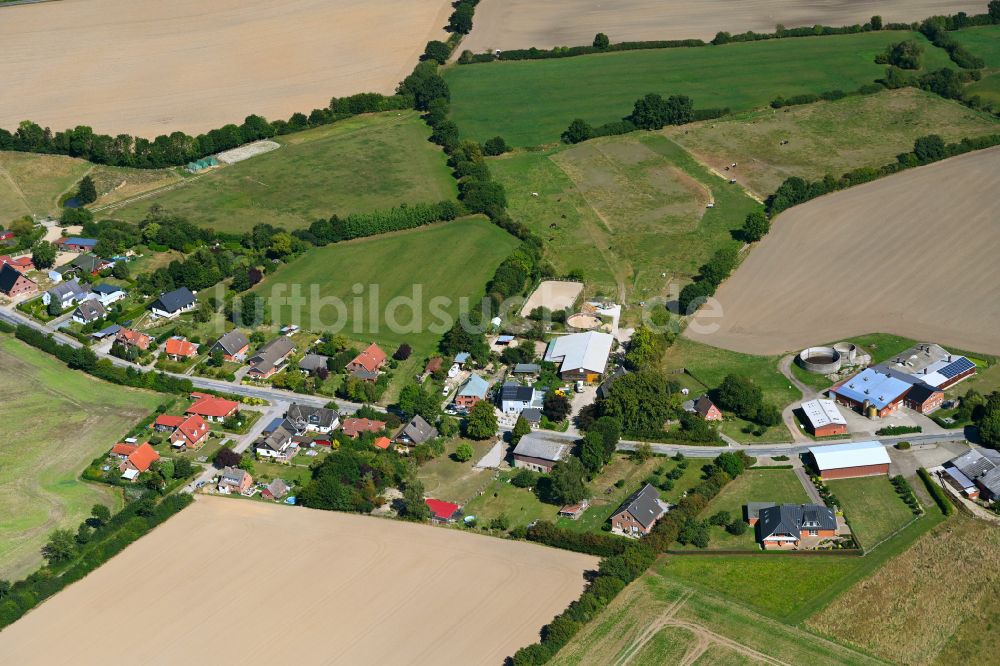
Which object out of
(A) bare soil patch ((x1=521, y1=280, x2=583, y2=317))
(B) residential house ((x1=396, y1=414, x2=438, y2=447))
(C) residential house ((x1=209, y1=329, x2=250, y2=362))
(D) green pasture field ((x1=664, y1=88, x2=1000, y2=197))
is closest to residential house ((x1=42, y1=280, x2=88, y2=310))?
(C) residential house ((x1=209, y1=329, x2=250, y2=362))

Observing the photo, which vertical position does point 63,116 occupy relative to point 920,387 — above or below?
above

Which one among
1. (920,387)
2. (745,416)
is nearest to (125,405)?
(745,416)

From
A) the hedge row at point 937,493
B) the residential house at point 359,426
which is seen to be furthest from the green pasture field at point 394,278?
the hedge row at point 937,493

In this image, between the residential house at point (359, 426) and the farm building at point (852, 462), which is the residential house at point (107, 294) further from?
the farm building at point (852, 462)

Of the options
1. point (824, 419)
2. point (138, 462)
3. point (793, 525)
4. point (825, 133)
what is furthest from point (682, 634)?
point (825, 133)

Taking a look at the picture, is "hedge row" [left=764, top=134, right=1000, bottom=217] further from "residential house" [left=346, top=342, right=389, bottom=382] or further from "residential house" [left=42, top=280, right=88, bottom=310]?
"residential house" [left=42, top=280, right=88, bottom=310]

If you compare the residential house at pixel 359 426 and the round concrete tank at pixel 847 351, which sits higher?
the residential house at pixel 359 426

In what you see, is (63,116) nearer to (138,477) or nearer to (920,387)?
(138,477)
